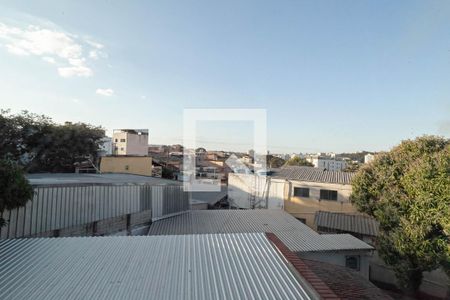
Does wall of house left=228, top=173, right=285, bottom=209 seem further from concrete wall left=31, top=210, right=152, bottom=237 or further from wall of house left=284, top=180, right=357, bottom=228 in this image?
concrete wall left=31, top=210, right=152, bottom=237

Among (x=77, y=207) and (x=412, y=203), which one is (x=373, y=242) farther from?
(x=77, y=207)

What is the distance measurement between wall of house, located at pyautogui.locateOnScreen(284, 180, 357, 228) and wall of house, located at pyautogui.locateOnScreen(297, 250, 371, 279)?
7638 millimetres

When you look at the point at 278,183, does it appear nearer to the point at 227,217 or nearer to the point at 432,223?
the point at 227,217

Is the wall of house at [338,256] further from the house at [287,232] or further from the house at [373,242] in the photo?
the house at [373,242]

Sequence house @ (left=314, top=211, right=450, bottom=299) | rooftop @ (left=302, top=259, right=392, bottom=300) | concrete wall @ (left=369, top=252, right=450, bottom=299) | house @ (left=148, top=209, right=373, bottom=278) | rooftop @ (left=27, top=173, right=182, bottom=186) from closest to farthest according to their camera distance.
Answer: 1. rooftop @ (left=302, top=259, right=392, bottom=300)
2. rooftop @ (left=27, top=173, right=182, bottom=186)
3. house @ (left=148, top=209, right=373, bottom=278)
4. concrete wall @ (left=369, top=252, right=450, bottom=299)
5. house @ (left=314, top=211, right=450, bottom=299)

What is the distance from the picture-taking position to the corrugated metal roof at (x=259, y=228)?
34.8 ft

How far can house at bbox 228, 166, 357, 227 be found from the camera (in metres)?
19.4

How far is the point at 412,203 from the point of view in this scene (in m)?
9.74

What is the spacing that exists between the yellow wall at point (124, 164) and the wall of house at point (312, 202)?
11.6 meters

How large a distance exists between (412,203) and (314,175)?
11.2 metres

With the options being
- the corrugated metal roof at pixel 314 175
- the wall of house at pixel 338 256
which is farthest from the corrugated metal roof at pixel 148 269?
the corrugated metal roof at pixel 314 175

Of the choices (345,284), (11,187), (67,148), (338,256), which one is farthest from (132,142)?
(345,284)

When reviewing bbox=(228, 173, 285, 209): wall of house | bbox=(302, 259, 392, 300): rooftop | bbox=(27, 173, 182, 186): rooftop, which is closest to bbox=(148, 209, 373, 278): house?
bbox=(302, 259, 392, 300): rooftop

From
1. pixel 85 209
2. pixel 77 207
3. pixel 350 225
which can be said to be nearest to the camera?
pixel 77 207
